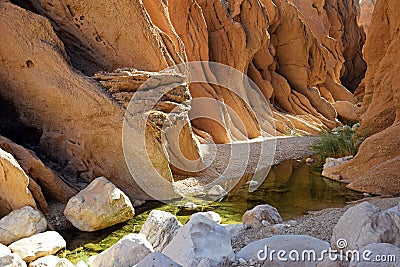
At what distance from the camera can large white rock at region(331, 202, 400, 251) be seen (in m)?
2.37

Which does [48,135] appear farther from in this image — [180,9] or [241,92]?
[241,92]

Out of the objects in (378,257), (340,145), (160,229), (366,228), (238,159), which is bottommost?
(238,159)

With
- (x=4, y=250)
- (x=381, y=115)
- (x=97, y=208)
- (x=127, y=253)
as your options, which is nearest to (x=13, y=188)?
(x=97, y=208)

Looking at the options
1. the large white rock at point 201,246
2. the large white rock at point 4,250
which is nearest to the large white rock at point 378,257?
the large white rock at point 201,246

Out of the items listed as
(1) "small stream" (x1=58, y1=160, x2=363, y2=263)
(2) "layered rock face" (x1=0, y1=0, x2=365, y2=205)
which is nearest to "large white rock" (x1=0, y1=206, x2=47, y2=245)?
(1) "small stream" (x1=58, y1=160, x2=363, y2=263)

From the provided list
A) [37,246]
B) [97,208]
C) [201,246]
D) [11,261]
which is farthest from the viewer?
[97,208]

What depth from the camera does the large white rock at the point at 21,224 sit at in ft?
13.1

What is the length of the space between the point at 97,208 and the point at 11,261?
139cm

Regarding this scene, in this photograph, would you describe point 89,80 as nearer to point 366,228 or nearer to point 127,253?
point 127,253

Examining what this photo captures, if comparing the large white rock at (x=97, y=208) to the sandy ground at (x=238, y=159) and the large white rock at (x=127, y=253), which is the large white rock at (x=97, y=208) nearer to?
the large white rock at (x=127, y=253)

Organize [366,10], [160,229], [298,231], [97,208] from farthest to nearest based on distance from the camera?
[366,10]
[97,208]
[160,229]
[298,231]

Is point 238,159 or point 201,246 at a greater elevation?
point 201,246

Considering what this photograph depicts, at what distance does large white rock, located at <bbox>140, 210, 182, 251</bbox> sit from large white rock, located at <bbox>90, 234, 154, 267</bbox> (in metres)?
0.52

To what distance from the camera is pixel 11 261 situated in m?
3.30
